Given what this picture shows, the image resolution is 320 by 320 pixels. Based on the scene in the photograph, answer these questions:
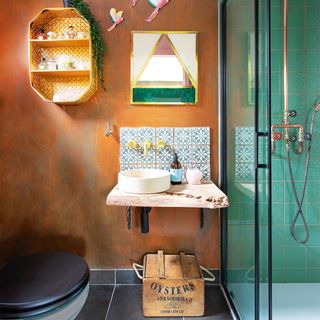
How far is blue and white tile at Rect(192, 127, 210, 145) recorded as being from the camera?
76.2 inches

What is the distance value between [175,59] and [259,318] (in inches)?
69.7

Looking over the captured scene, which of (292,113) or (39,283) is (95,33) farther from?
(39,283)

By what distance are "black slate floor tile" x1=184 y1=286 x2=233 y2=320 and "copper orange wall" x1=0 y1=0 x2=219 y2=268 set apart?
194mm

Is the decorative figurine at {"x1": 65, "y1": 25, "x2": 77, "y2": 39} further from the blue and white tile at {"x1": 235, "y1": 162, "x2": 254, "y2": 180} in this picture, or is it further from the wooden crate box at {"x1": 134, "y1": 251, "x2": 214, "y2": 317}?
the wooden crate box at {"x1": 134, "y1": 251, "x2": 214, "y2": 317}

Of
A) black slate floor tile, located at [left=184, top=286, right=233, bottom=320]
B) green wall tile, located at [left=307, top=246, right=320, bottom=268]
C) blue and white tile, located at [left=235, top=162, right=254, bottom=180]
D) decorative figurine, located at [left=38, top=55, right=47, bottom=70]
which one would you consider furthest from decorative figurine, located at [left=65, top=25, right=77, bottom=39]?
green wall tile, located at [left=307, top=246, right=320, bottom=268]

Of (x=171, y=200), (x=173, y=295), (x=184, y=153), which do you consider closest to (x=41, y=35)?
(x=184, y=153)

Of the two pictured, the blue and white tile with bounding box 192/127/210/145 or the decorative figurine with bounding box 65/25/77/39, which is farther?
the blue and white tile with bounding box 192/127/210/145

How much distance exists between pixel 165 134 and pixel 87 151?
25.0 inches

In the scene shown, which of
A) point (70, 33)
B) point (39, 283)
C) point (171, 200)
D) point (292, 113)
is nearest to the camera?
point (39, 283)

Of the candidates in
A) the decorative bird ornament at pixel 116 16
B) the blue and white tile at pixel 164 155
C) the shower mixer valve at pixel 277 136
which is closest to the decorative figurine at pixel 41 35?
the decorative bird ornament at pixel 116 16

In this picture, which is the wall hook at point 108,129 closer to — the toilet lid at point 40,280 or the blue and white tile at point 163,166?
the blue and white tile at point 163,166

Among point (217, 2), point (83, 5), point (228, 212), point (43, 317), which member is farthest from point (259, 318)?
point (83, 5)

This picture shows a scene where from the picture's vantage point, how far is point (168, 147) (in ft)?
6.36

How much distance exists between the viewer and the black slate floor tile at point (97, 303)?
5.49ft
